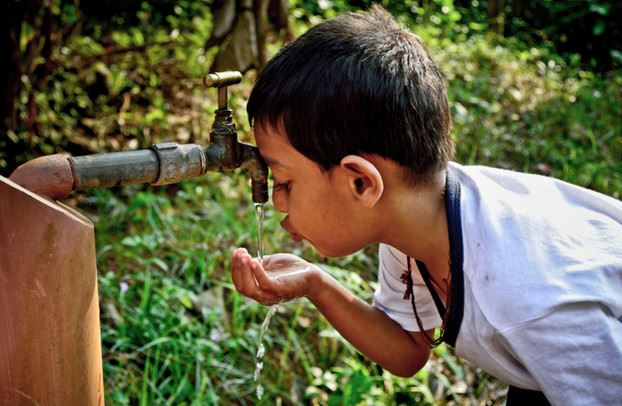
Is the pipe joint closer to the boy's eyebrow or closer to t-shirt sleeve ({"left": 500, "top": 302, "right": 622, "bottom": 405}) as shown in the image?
the boy's eyebrow

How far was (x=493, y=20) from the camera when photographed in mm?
6512

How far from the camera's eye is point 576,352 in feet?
4.95

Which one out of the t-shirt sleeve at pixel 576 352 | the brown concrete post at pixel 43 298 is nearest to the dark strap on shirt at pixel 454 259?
the t-shirt sleeve at pixel 576 352

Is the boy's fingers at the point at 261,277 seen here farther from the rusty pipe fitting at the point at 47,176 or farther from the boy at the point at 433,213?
the rusty pipe fitting at the point at 47,176

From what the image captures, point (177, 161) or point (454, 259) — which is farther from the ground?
point (177, 161)

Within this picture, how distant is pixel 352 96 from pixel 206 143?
230 centimetres

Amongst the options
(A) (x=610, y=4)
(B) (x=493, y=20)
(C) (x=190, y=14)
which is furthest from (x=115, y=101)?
(A) (x=610, y=4)

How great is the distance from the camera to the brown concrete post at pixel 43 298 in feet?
4.16

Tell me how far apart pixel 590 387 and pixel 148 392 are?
4.55 feet

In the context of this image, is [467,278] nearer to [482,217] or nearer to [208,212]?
[482,217]

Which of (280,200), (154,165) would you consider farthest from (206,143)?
(154,165)

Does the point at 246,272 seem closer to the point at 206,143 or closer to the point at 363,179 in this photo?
the point at 363,179

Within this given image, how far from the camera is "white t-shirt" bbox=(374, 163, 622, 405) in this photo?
1.51 m

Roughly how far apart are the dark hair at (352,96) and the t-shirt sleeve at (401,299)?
382 millimetres
